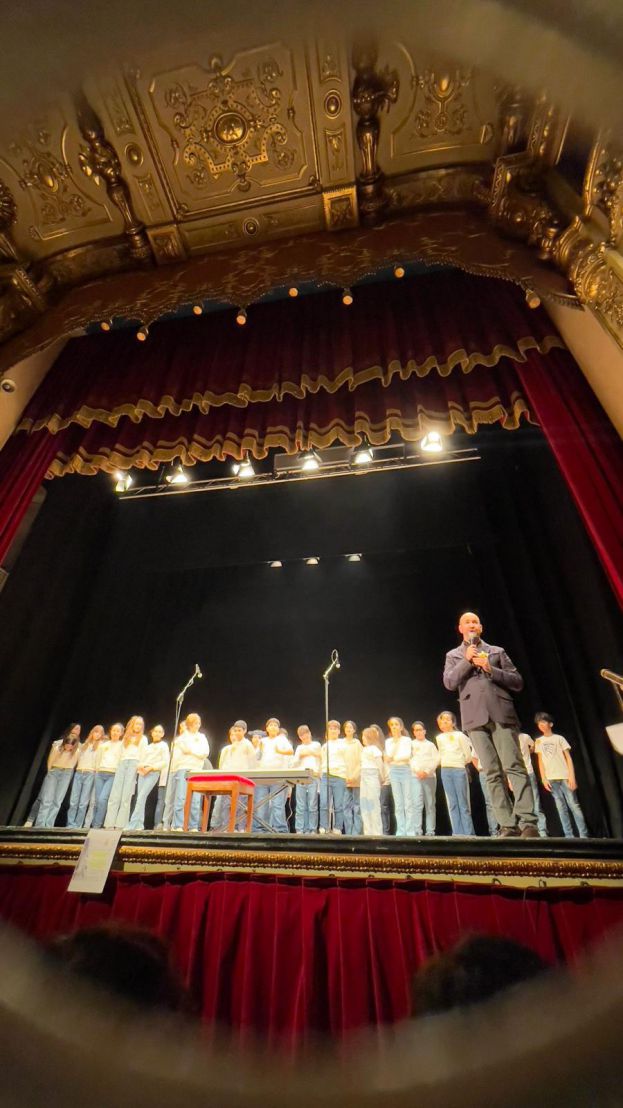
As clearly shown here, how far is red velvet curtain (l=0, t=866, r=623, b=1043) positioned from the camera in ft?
4.64

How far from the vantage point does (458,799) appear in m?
3.42

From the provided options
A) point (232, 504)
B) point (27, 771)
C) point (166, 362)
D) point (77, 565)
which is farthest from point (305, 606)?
point (166, 362)

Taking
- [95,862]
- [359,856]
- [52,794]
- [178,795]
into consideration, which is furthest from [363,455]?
[52,794]

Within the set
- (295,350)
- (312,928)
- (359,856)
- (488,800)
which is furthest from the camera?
(488,800)

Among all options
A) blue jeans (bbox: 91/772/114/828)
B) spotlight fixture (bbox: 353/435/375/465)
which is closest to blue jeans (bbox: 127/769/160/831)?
blue jeans (bbox: 91/772/114/828)

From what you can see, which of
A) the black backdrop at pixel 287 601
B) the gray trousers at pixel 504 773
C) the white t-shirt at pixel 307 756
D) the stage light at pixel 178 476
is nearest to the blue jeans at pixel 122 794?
the black backdrop at pixel 287 601

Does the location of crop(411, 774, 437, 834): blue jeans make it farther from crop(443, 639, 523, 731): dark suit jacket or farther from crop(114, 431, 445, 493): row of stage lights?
crop(114, 431, 445, 493): row of stage lights

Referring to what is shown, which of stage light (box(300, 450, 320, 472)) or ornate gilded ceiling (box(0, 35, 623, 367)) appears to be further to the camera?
stage light (box(300, 450, 320, 472))

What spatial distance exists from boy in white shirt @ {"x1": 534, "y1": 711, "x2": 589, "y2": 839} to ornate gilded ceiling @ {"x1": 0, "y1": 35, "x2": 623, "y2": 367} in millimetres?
2841

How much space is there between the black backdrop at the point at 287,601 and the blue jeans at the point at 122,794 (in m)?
0.70

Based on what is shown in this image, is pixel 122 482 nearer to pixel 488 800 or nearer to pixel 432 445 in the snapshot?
pixel 432 445

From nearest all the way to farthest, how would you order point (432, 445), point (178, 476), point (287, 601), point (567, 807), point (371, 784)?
point (567, 807)
point (371, 784)
point (432, 445)
point (178, 476)
point (287, 601)

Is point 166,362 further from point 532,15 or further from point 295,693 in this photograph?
point 295,693

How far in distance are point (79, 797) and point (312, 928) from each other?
3.11 meters
